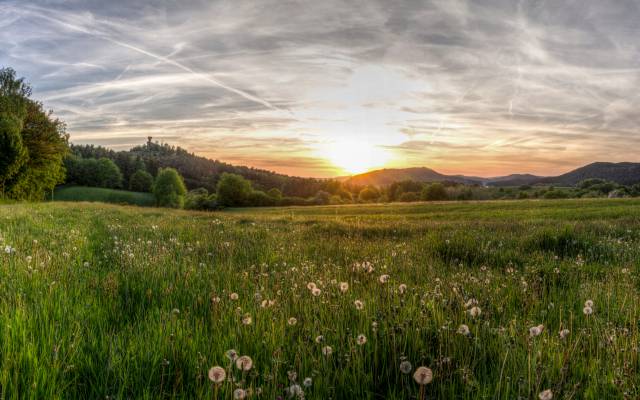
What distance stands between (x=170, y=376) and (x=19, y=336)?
1.26m

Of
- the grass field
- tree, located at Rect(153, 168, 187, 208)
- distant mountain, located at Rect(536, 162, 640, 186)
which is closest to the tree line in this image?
tree, located at Rect(153, 168, 187, 208)

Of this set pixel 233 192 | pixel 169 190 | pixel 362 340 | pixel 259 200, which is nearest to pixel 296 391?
pixel 362 340

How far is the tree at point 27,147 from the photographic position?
169 feet

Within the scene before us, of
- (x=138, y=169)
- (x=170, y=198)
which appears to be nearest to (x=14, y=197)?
(x=170, y=198)

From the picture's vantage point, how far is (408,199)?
104250 millimetres

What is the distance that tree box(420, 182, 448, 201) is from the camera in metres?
95.6

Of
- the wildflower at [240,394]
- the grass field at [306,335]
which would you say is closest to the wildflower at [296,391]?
the grass field at [306,335]

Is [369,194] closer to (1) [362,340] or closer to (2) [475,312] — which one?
(2) [475,312]

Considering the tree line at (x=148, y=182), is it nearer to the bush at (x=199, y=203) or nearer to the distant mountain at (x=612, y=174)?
the bush at (x=199, y=203)

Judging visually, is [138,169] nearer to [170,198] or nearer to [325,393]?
[170,198]

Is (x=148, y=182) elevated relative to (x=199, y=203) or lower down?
elevated

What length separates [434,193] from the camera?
96.3m

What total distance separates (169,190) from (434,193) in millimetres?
76503

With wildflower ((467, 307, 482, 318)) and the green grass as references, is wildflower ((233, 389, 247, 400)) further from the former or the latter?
the green grass
